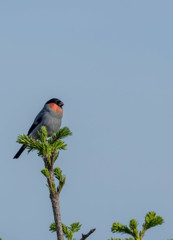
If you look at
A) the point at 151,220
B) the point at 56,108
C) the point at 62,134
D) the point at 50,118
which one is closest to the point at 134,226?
the point at 151,220

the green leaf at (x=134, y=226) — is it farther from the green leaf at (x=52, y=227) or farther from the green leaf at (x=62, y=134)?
the green leaf at (x=62, y=134)

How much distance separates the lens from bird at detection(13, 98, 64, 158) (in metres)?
9.18

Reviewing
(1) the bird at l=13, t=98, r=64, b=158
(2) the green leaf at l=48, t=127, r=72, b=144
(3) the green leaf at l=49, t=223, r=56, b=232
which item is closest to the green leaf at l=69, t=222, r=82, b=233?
(3) the green leaf at l=49, t=223, r=56, b=232

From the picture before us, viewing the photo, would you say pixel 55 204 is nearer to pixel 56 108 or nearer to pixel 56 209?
pixel 56 209

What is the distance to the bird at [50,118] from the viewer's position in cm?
918

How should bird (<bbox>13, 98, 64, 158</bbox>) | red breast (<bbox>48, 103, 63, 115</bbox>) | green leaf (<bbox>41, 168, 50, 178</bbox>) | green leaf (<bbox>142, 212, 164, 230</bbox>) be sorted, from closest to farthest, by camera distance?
green leaf (<bbox>142, 212, 164, 230</bbox>) < green leaf (<bbox>41, 168, 50, 178</bbox>) < bird (<bbox>13, 98, 64, 158</bbox>) < red breast (<bbox>48, 103, 63, 115</bbox>)

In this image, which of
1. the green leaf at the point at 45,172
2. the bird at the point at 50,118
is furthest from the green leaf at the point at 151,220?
the bird at the point at 50,118

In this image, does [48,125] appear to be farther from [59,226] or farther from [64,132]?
[59,226]

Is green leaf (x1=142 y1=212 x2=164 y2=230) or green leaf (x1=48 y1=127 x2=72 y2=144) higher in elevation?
green leaf (x1=48 y1=127 x2=72 y2=144)

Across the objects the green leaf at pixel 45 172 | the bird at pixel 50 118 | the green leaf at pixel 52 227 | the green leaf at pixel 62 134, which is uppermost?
the bird at pixel 50 118

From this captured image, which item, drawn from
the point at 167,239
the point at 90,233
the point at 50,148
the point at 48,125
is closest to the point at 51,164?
the point at 50,148

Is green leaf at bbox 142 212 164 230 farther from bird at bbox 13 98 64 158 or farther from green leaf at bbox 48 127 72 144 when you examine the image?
bird at bbox 13 98 64 158

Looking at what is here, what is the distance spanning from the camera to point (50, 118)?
9273 millimetres

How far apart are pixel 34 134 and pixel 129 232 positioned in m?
6.59
